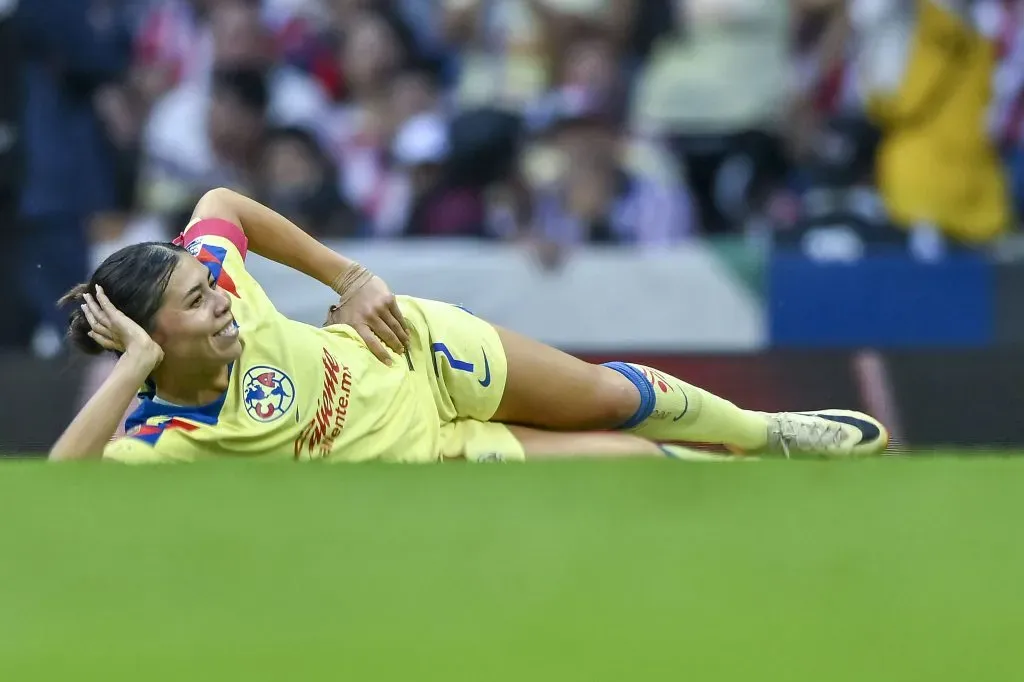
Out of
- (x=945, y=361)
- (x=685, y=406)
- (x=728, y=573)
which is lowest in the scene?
(x=728, y=573)

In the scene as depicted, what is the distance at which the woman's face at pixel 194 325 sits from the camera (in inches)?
147

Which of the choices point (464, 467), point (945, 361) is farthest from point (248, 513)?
point (945, 361)

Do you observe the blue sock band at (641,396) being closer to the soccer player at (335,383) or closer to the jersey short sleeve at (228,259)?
the soccer player at (335,383)

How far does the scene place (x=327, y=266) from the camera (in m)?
4.26

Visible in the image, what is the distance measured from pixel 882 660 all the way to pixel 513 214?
5.44 metres

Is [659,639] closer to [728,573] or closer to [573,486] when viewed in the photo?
[728,573]

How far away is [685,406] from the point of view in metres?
4.39

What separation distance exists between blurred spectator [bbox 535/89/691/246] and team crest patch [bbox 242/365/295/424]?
366 centimetres

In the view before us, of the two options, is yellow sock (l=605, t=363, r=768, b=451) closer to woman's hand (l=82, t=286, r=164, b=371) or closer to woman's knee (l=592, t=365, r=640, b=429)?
woman's knee (l=592, t=365, r=640, b=429)

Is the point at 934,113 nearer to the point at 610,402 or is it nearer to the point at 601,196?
the point at 601,196

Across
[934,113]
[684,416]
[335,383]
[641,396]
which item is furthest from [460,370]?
[934,113]

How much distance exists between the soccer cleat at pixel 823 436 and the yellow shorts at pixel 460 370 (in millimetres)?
770

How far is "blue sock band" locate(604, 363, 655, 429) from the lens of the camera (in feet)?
14.2

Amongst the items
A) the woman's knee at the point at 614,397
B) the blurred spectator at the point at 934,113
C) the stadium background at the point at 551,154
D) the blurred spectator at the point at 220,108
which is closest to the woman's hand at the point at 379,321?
the woman's knee at the point at 614,397
